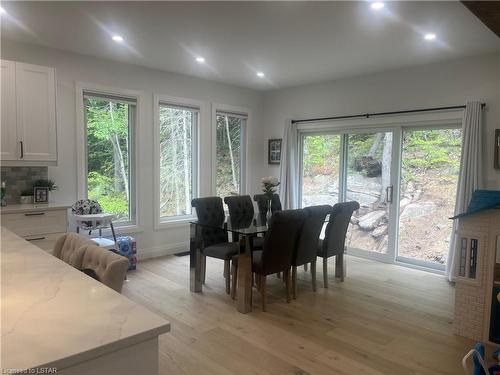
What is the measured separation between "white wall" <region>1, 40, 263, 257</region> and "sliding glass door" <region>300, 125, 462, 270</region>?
1518 mm

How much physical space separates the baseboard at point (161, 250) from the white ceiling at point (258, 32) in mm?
2596

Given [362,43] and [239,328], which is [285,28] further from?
[239,328]

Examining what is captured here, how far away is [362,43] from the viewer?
3.92 m

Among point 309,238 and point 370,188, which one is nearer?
point 309,238

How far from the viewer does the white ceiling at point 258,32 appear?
309cm

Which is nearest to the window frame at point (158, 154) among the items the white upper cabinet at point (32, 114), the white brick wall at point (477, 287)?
the white upper cabinet at point (32, 114)

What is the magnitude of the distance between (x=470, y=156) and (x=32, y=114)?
487cm

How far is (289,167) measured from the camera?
6.18 meters

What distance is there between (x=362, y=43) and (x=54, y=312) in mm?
3839

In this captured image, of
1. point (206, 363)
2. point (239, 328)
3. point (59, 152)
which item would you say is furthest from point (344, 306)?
point (59, 152)

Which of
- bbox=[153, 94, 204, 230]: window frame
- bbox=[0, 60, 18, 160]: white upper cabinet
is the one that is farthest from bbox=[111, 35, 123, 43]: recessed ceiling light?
bbox=[153, 94, 204, 230]: window frame

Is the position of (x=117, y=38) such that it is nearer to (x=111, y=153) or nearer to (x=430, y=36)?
(x=111, y=153)

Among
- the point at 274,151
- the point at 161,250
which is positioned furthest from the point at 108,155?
the point at 274,151

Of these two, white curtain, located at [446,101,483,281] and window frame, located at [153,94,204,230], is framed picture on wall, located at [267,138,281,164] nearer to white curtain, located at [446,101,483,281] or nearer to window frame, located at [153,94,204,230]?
window frame, located at [153,94,204,230]
